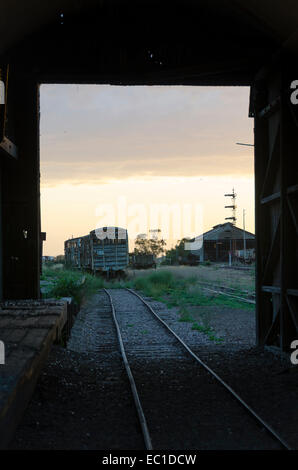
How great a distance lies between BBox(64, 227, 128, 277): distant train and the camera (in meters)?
38.6

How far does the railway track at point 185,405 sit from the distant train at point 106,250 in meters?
26.4

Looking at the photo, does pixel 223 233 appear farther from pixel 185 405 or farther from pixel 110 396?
pixel 185 405

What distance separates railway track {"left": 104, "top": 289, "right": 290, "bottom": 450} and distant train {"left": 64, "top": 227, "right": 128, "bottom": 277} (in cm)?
2645

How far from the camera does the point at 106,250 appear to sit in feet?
127

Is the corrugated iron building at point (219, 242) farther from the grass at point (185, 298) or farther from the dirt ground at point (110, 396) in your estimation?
the dirt ground at point (110, 396)

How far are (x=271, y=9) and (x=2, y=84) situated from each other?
4432mm

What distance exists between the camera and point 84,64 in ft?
35.1

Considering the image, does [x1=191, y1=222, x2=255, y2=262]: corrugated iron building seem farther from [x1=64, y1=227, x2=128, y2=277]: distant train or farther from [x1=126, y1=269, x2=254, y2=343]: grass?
[x1=126, y1=269, x2=254, y2=343]: grass

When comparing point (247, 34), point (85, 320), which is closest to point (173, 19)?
point (247, 34)

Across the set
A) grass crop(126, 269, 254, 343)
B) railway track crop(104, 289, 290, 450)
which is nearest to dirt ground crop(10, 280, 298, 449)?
railway track crop(104, 289, 290, 450)

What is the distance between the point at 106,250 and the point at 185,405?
31.8 meters
